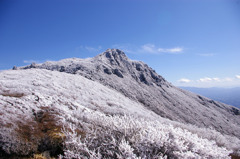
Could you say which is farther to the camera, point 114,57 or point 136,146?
point 114,57

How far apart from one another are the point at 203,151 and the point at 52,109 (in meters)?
7.57

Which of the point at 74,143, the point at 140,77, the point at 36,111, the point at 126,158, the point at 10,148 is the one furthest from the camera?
the point at 140,77

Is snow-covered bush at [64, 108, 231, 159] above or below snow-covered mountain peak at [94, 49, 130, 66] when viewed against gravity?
below

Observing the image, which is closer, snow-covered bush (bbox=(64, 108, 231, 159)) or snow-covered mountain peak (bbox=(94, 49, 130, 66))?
snow-covered bush (bbox=(64, 108, 231, 159))

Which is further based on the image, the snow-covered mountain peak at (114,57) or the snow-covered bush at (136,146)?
the snow-covered mountain peak at (114,57)

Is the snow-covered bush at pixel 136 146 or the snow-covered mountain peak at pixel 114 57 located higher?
the snow-covered mountain peak at pixel 114 57

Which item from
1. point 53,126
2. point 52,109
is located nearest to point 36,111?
point 52,109

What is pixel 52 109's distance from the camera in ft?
25.1

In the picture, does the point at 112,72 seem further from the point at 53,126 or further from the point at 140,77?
the point at 53,126

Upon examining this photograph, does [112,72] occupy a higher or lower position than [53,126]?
higher

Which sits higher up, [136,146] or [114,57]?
[114,57]

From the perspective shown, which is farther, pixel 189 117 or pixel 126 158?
pixel 189 117

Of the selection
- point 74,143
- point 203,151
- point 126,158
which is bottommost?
point 203,151

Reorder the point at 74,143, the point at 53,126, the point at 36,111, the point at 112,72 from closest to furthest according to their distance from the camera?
the point at 74,143, the point at 53,126, the point at 36,111, the point at 112,72
